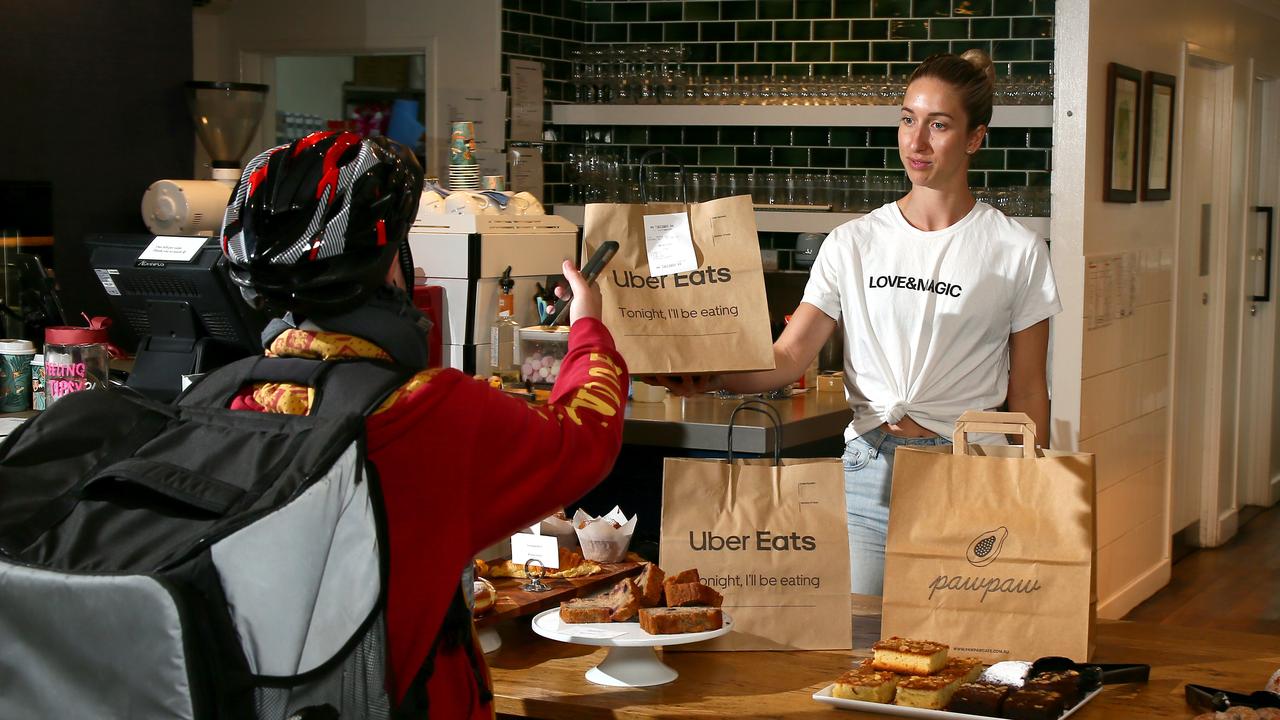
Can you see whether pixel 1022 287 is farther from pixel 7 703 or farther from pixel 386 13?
pixel 386 13

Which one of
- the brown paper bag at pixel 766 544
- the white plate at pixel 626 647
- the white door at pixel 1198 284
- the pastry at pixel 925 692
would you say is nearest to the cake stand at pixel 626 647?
the white plate at pixel 626 647

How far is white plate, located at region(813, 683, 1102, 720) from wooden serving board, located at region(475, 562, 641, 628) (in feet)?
1.63

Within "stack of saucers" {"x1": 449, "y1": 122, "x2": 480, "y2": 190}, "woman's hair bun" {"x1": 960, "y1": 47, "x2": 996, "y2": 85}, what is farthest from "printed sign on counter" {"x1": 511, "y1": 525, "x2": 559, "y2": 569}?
"stack of saucers" {"x1": 449, "y1": 122, "x2": 480, "y2": 190}

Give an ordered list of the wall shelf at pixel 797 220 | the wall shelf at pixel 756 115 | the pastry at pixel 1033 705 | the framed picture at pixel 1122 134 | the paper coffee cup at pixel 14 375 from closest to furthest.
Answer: the pastry at pixel 1033 705 < the paper coffee cup at pixel 14 375 < the framed picture at pixel 1122 134 < the wall shelf at pixel 756 115 < the wall shelf at pixel 797 220

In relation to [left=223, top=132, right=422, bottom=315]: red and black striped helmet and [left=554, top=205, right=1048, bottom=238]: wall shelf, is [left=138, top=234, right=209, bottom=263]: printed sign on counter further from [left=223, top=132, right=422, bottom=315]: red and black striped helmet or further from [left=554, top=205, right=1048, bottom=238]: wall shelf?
[left=554, top=205, right=1048, bottom=238]: wall shelf

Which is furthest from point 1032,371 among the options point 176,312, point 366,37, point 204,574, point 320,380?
point 366,37

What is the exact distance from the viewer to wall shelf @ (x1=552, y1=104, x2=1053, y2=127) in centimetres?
570

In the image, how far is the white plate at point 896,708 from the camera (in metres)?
1.74

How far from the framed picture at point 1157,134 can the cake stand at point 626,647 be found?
3.82 m

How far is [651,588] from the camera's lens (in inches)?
79.7

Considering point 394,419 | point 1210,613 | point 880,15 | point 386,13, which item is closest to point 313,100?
point 386,13

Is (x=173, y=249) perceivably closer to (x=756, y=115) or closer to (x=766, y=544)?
(x=766, y=544)

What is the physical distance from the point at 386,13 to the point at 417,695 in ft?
17.3

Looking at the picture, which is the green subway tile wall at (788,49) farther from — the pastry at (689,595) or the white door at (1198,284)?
the pastry at (689,595)
